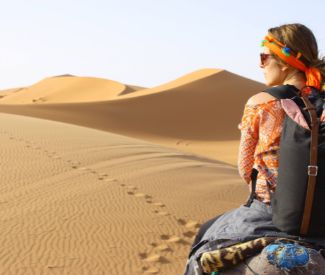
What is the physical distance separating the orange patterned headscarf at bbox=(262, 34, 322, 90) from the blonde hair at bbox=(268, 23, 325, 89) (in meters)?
0.02

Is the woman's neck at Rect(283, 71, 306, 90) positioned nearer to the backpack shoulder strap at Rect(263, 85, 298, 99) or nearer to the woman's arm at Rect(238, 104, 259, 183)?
the backpack shoulder strap at Rect(263, 85, 298, 99)

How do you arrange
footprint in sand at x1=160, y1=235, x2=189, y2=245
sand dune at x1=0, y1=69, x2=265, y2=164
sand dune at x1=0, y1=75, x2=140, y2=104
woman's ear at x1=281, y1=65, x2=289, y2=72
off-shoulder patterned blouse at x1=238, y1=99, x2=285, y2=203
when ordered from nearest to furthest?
1. off-shoulder patterned blouse at x1=238, y1=99, x2=285, y2=203
2. woman's ear at x1=281, y1=65, x2=289, y2=72
3. footprint in sand at x1=160, y1=235, x2=189, y2=245
4. sand dune at x1=0, y1=69, x2=265, y2=164
5. sand dune at x1=0, y1=75, x2=140, y2=104

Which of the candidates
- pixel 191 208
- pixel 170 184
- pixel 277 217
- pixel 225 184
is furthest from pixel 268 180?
pixel 225 184

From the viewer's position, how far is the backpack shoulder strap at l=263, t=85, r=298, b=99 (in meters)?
2.33

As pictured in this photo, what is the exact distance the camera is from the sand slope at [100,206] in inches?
182

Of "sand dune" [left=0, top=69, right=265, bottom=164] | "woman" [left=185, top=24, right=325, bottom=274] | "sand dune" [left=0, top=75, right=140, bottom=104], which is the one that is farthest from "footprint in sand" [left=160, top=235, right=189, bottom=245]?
"sand dune" [left=0, top=75, right=140, bottom=104]

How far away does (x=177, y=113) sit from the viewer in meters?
36.4

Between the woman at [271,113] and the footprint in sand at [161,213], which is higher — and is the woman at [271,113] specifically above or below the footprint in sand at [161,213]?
above

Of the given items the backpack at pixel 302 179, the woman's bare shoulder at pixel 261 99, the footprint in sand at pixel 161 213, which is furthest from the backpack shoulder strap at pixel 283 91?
the footprint in sand at pixel 161 213

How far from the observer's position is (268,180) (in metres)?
2.33

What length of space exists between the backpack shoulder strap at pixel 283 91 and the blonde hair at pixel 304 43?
0.13 meters

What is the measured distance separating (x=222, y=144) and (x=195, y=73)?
2192cm

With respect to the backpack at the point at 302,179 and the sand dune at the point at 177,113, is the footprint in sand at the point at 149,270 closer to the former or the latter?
the backpack at the point at 302,179

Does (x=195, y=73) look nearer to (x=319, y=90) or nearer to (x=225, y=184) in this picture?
(x=225, y=184)
